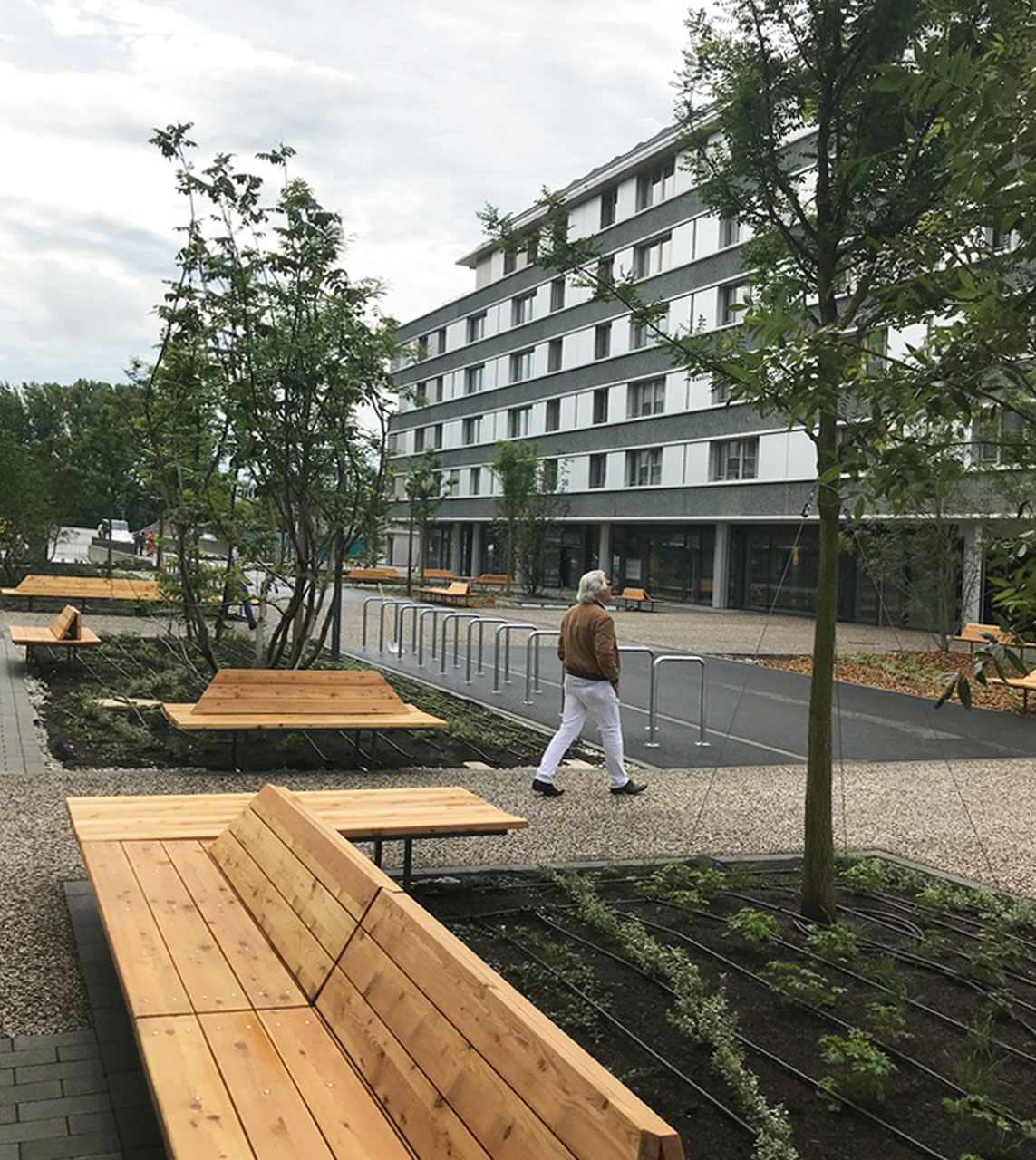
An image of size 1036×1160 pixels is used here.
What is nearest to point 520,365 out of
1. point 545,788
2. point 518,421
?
point 518,421

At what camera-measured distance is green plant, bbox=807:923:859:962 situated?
199 inches

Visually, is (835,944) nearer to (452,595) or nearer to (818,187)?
(818,187)

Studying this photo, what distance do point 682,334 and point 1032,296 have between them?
3.83 metres

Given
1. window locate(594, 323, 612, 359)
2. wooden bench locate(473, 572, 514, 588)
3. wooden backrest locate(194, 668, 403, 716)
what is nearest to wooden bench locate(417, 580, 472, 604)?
wooden bench locate(473, 572, 514, 588)

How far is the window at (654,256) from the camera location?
1667 inches

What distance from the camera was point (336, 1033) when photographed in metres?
3.21

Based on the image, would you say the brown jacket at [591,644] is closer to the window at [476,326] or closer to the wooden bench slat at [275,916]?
the wooden bench slat at [275,916]

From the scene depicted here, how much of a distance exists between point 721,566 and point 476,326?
25.0m

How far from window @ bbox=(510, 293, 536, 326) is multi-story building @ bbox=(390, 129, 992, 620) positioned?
0.34ft

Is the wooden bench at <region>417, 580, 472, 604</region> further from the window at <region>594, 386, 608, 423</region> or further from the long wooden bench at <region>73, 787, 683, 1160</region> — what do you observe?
the long wooden bench at <region>73, 787, 683, 1160</region>

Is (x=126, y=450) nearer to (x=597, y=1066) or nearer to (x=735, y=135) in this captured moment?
(x=735, y=135)

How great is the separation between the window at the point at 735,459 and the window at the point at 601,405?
815 centimetres

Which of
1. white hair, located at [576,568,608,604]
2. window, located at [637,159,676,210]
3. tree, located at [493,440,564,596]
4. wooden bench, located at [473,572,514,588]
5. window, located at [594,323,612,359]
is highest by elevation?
window, located at [637,159,676,210]

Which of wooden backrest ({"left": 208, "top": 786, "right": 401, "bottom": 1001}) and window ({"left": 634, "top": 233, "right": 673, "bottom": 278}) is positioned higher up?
window ({"left": 634, "top": 233, "right": 673, "bottom": 278})
